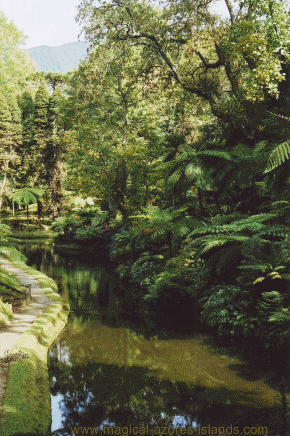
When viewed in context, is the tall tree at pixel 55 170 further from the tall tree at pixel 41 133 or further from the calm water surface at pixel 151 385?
the calm water surface at pixel 151 385

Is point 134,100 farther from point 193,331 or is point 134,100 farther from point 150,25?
point 193,331

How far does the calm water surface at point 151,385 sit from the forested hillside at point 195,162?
2.91 feet

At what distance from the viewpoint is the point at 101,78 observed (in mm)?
12133

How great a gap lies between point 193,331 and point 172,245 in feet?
12.7

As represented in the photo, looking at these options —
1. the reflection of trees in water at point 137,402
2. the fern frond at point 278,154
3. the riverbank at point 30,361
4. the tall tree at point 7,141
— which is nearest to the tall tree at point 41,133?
the tall tree at point 7,141

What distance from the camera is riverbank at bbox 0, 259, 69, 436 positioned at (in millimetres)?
4336

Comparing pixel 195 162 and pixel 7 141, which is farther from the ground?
pixel 7 141

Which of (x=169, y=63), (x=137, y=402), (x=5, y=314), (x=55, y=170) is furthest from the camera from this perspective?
(x=55, y=170)

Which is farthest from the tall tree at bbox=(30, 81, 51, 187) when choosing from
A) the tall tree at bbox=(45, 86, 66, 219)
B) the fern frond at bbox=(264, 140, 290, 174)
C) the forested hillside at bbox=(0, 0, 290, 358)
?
the fern frond at bbox=(264, 140, 290, 174)

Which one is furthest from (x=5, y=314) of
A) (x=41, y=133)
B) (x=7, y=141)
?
(x=41, y=133)

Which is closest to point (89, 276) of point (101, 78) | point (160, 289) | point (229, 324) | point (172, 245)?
point (172, 245)

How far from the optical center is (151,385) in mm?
5656

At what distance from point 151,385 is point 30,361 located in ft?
6.11

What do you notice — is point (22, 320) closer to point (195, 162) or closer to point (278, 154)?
point (195, 162)
